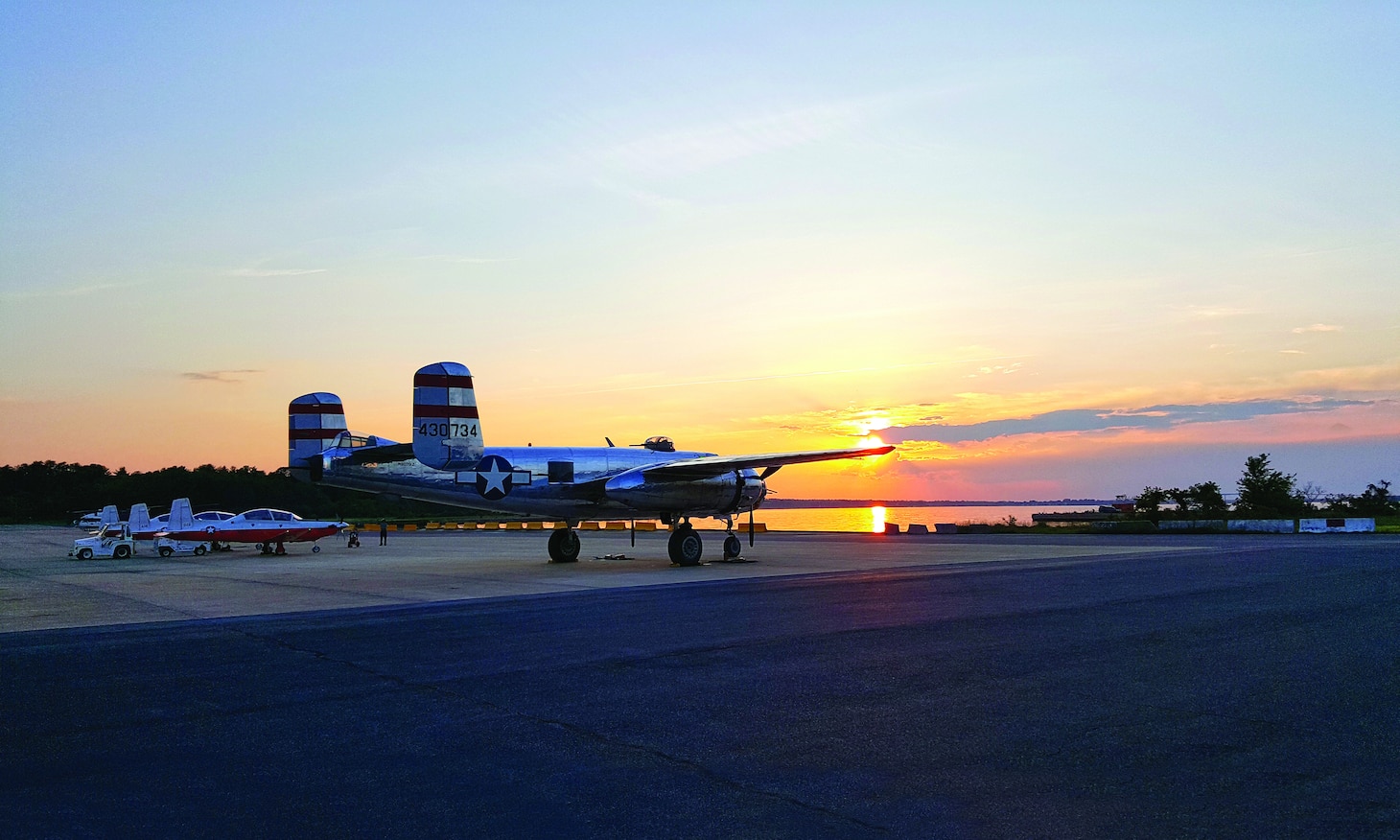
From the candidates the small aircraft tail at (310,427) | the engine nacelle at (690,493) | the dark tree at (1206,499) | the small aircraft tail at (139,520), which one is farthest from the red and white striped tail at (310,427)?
the dark tree at (1206,499)

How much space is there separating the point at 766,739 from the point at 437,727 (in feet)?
9.66

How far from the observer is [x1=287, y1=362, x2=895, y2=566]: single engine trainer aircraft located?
86.1 feet

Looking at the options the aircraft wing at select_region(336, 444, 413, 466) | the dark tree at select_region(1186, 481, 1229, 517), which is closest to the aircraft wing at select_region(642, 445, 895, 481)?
Result: the aircraft wing at select_region(336, 444, 413, 466)

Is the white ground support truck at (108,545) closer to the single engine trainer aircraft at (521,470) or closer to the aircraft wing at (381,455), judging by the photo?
the single engine trainer aircraft at (521,470)

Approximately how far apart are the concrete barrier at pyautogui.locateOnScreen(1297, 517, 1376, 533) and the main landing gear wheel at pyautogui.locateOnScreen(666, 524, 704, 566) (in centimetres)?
3956

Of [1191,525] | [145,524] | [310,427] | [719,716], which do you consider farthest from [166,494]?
[719,716]

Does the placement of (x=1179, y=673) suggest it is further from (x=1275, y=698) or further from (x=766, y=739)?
(x=766, y=739)

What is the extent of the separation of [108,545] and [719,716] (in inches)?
1641

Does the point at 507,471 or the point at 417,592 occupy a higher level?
the point at 507,471

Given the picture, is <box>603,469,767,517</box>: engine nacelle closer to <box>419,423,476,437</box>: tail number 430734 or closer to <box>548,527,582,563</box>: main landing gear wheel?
<box>548,527,582,563</box>: main landing gear wheel

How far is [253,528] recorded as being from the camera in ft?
139

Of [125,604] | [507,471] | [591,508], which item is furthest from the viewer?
[591,508]

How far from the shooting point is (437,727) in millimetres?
8250

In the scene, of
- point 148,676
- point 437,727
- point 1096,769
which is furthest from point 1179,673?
point 148,676
